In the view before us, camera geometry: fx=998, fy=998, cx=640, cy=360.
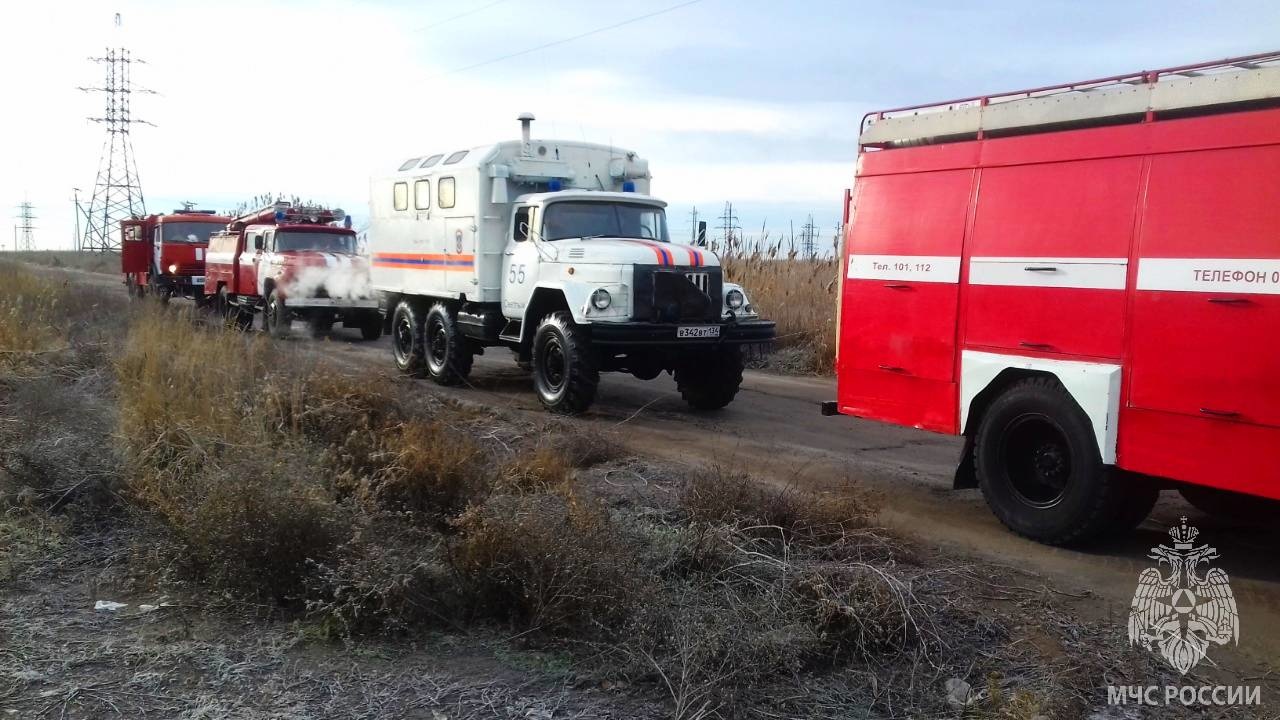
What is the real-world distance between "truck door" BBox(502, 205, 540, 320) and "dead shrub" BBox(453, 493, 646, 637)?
21.5ft

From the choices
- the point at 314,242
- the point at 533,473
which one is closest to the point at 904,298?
the point at 533,473

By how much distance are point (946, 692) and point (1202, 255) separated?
9.35 ft

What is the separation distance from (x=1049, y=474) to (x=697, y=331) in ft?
14.9

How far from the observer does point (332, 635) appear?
4219 mm

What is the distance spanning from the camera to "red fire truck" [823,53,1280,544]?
5.05 meters

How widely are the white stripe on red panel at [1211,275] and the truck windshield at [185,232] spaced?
81.6ft

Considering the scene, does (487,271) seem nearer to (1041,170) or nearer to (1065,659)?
(1041,170)

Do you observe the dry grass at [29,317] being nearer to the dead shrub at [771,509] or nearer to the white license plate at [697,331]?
the white license plate at [697,331]

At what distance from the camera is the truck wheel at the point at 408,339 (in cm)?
1326

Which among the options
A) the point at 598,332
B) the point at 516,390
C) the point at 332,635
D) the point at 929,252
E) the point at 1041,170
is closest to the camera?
the point at 332,635

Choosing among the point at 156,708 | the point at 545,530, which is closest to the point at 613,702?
the point at 545,530

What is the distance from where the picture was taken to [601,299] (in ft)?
32.9

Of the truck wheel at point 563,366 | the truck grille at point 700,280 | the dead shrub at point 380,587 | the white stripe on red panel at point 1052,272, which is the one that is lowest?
the dead shrub at point 380,587

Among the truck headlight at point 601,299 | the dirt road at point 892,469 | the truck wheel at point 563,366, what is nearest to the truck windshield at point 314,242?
the dirt road at point 892,469
